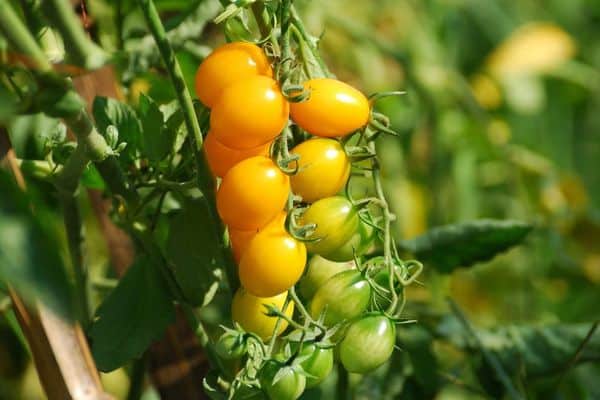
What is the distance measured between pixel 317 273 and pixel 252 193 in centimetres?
8

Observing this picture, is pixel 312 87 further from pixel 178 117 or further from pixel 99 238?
pixel 99 238

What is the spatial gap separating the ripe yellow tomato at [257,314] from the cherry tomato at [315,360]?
0.07 ft

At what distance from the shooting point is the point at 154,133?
0.50m

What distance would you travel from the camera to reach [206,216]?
1.68 feet

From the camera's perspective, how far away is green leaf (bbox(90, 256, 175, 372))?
51cm

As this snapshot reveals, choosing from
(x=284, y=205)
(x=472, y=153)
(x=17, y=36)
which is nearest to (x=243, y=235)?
(x=284, y=205)

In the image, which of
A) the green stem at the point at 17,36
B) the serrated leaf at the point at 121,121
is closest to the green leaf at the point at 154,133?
the serrated leaf at the point at 121,121

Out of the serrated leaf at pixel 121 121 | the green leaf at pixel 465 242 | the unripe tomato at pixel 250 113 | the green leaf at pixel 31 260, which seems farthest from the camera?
the green leaf at pixel 465 242

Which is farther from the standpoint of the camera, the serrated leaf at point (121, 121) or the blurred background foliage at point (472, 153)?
the blurred background foliage at point (472, 153)

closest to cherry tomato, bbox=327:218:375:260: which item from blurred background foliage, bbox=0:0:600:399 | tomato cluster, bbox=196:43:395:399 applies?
tomato cluster, bbox=196:43:395:399

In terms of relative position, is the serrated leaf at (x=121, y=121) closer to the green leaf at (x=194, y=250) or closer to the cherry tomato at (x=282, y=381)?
the green leaf at (x=194, y=250)

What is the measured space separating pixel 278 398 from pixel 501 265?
865mm

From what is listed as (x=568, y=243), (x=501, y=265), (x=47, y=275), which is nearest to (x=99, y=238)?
(x=501, y=265)

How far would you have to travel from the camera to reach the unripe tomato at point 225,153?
17.4 inches
